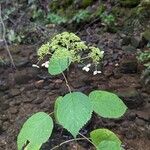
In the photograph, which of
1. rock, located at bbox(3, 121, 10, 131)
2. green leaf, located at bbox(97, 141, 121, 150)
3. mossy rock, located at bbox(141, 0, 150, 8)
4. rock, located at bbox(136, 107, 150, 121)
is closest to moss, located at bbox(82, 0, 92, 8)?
mossy rock, located at bbox(141, 0, 150, 8)

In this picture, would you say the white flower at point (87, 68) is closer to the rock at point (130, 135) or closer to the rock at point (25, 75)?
the rock at point (25, 75)

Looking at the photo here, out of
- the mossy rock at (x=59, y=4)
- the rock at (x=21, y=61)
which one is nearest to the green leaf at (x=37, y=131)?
the rock at (x=21, y=61)

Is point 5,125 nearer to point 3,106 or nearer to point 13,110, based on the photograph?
point 13,110

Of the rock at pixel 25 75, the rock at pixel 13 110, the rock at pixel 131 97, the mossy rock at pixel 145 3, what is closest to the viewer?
the rock at pixel 131 97

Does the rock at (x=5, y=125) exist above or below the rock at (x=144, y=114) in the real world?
above

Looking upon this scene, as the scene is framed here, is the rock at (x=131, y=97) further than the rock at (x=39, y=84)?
No

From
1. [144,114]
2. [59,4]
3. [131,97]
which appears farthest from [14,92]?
[59,4]

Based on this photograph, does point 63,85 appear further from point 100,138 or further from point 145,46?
point 100,138
